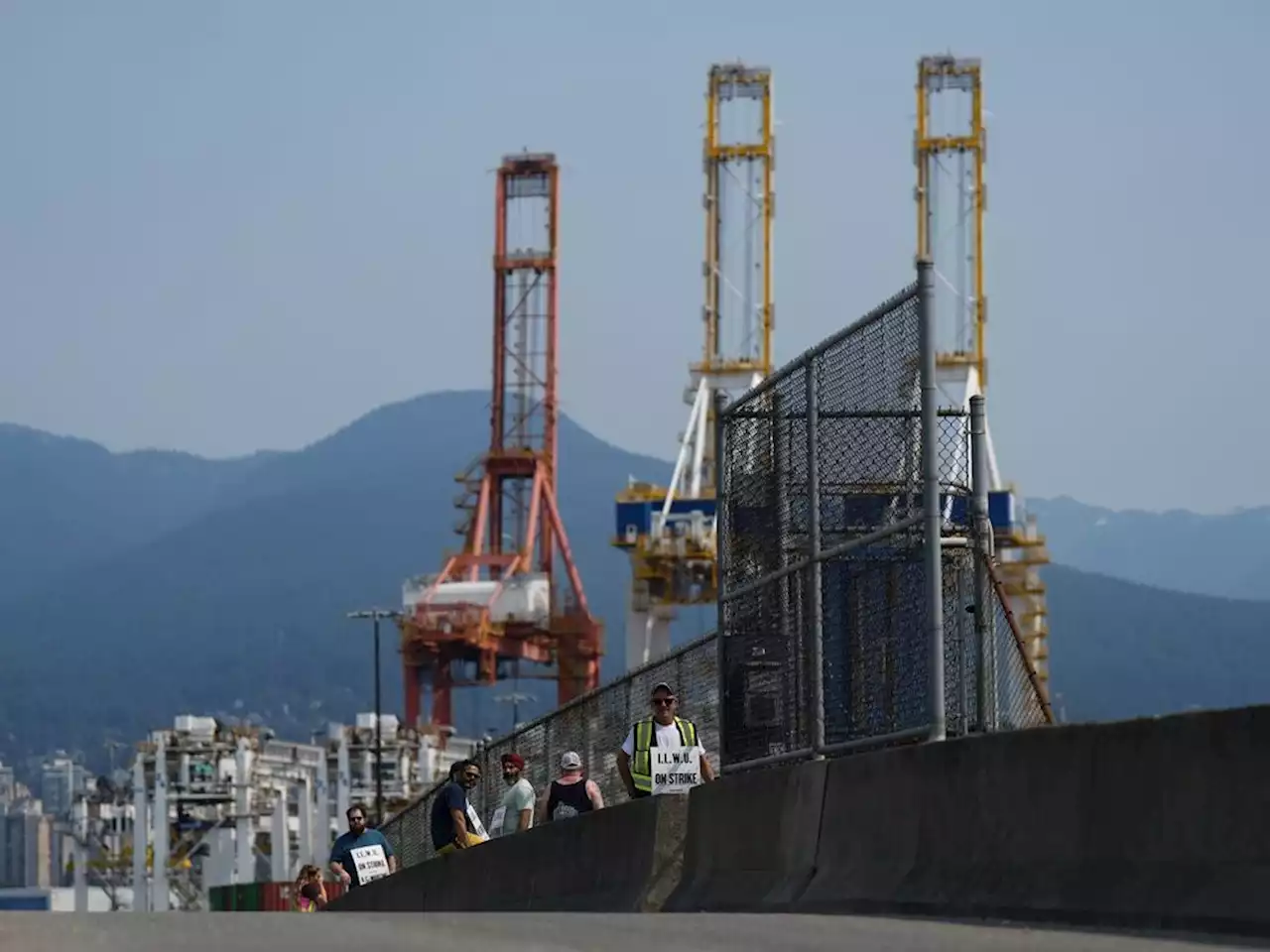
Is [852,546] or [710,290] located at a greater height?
[710,290]

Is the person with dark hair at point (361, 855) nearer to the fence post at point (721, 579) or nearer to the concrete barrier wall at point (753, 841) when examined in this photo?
the fence post at point (721, 579)

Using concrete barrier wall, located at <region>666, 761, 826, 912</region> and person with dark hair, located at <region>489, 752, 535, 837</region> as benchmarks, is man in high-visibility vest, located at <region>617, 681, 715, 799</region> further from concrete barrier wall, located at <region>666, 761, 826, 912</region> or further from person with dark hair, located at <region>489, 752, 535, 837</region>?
person with dark hair, located at <region>489, 752, 535, 837</region>

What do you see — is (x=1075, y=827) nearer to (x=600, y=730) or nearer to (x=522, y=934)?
(x=522, y=934)

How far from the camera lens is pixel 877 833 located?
37.4ft

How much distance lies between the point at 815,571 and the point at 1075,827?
3380 mm

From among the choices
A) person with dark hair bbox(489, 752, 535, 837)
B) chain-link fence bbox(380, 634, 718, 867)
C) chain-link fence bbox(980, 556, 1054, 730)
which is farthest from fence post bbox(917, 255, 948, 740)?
person with dark hair bbox(489, 752, 535, 837)

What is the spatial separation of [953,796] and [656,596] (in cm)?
10650

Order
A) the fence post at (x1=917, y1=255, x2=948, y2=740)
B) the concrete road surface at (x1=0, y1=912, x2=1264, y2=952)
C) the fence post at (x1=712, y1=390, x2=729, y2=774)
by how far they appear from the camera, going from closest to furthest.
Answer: the concrete road surface at (x1=0, y1=912, x2=1264, y2=952) < the fence post at (x1=917, y1=255, x2=948, y2=740) < the fence post at (x1=712, y1=390, x2=729, y2=774)

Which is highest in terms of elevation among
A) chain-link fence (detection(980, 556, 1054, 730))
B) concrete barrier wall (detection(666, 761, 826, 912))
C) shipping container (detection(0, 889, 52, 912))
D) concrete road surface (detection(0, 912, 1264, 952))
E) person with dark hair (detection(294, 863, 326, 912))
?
chain-link fence (detection(980, 556, 1054, 730))

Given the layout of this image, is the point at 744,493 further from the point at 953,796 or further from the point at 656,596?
the point at 656,596

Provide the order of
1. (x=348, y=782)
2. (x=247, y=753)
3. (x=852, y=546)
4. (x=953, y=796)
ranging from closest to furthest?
(x=953, y=796)
(x=852, y=546)
(x=348, y=782)
(x=247, y=753)

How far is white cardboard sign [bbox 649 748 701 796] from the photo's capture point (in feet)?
52.8

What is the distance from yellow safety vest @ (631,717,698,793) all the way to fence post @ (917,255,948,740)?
4.85 metres

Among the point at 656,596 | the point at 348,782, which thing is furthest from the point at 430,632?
the point at 656,596
